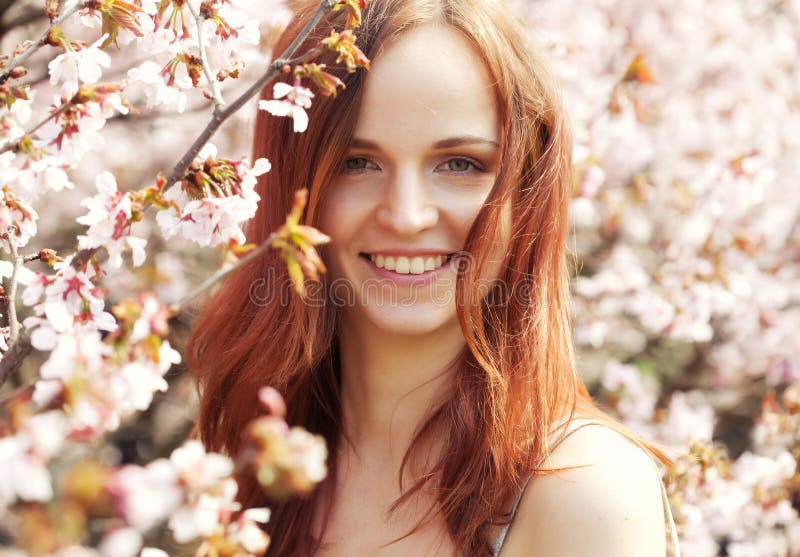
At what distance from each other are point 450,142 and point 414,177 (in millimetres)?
75

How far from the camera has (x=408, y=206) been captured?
1.30 metres

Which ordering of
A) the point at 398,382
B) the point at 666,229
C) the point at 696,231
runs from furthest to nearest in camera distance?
the point at 666,229
the point at 696,231
the point at 398,382

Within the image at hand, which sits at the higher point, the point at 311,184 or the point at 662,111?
the point at 662,111

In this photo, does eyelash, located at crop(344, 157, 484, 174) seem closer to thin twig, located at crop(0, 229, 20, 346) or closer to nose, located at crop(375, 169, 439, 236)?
nose, located at crop(375, 169, 439, 236)

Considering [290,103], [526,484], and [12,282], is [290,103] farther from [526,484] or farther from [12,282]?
[526,484]

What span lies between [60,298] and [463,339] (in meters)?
0.77

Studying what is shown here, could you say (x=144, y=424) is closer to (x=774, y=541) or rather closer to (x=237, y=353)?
(x=237, y=353)

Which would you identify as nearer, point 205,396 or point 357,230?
point 357,230

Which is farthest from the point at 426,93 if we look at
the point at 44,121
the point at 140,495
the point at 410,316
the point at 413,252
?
the point at 140,495

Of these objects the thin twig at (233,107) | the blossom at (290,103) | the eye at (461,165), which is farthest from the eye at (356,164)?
the thin twig at (233,107)

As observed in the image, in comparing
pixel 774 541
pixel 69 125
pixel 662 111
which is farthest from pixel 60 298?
pixel 662 111

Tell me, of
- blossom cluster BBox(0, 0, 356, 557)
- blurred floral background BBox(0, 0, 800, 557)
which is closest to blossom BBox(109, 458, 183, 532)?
blossom cluster BBox(0, 0, 356, 557)

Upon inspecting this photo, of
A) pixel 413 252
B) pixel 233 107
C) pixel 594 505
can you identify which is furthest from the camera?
pixel 413 252

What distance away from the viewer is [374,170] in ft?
4.57
